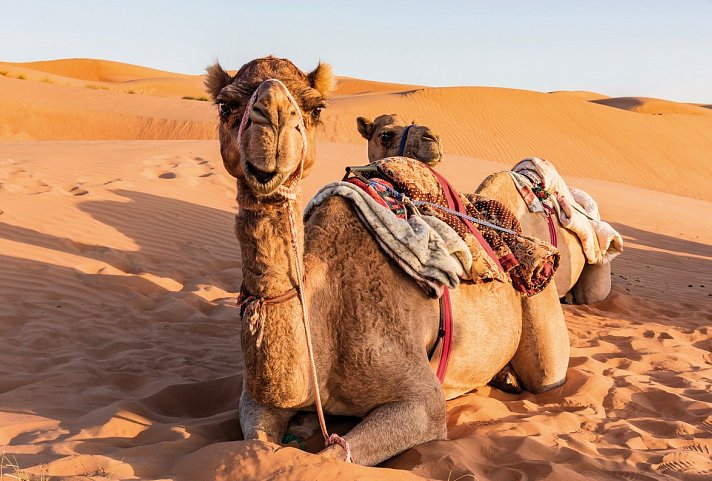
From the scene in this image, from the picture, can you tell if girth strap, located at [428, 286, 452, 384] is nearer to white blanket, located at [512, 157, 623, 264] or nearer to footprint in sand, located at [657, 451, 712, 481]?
footprint in sand, located at [657, 451, 712, 481]

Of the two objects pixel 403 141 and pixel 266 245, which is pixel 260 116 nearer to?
pixel 266 245

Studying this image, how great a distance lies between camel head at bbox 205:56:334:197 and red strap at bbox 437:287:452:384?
4.09 ft

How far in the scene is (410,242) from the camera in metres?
3.62

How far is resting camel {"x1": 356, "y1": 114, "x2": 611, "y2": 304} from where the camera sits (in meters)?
5.75

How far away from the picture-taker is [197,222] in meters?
10.6

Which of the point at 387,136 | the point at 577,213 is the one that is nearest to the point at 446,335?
the point at 387,136

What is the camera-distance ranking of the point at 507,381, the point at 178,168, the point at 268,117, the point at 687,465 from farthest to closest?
the point at 178,168
the point at 507,381
the point at 687,465
the point at 268,117

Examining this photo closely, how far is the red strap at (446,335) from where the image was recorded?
3807 mm

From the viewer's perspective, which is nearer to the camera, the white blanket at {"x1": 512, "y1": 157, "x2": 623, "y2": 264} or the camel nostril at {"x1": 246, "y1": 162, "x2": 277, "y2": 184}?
the camel nostril at {"x1": 246, "y1": 162, "x2": 277, "y2": 184}

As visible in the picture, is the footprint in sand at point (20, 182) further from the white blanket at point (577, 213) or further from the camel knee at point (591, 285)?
the camel knee at point (591, 285)

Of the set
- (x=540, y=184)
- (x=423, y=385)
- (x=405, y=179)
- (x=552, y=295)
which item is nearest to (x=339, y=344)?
(x=423, y=385)

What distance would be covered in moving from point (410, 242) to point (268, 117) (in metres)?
1.23

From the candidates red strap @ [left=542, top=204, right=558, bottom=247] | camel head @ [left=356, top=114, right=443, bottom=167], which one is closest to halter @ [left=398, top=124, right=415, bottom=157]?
camel head @ [left=356, top=114, right=443, bottom=167]

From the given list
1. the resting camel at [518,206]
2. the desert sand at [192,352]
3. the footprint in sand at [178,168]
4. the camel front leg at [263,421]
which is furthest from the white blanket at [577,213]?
the footprint in sand at [178,168]
